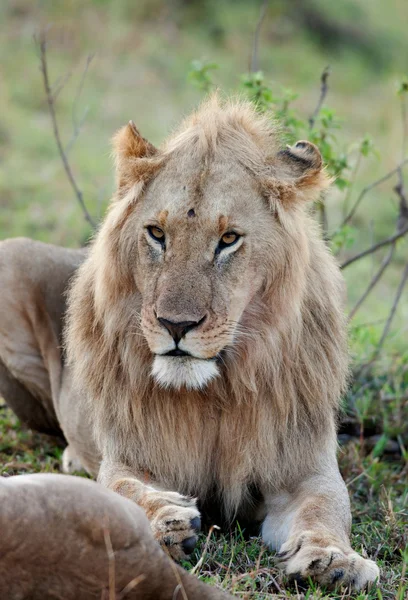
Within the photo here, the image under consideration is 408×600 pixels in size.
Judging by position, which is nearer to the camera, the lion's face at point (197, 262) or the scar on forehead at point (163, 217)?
the lion's face at point (197, 262)

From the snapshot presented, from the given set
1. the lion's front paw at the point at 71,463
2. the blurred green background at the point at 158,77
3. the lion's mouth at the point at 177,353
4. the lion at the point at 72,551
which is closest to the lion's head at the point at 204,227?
the lion's mouth at the point at 177,353

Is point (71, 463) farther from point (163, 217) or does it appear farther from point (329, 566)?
point (329, 566)

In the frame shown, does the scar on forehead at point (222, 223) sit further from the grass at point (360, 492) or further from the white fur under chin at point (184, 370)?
the grass at point (360, 492)

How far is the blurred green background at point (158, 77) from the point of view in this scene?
9977 mm

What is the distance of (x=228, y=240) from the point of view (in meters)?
3.51

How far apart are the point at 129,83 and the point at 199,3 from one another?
2.35m

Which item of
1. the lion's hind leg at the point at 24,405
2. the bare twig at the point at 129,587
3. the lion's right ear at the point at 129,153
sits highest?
the lion's right ear at the point at 129,153

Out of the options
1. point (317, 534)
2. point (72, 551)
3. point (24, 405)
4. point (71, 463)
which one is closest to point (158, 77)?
point (24, 405)

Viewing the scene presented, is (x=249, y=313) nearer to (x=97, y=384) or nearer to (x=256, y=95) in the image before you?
(x=97, y=384)

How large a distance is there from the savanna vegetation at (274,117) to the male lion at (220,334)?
0.26 metres

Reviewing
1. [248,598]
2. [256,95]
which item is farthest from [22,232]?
[248,598]

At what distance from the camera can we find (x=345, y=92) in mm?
14109

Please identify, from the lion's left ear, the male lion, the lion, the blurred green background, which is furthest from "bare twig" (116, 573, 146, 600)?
the blurred green background

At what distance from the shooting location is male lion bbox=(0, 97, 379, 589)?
3441 millimetres
